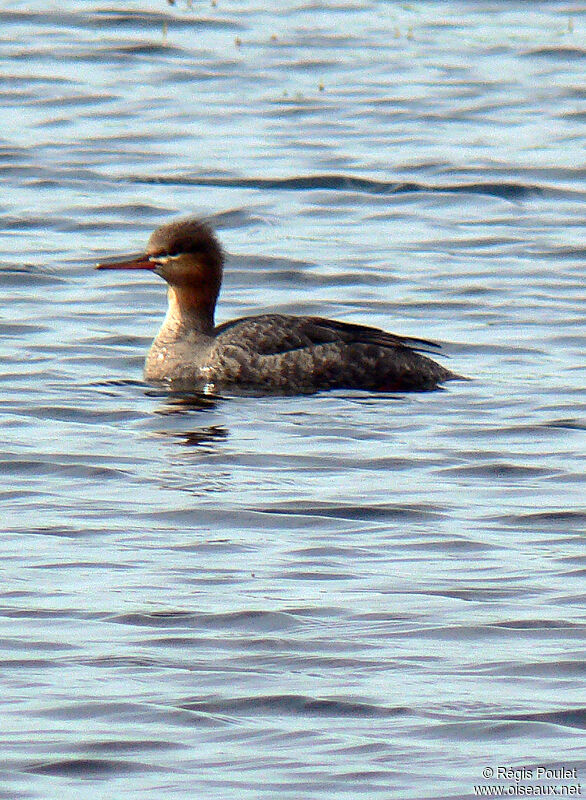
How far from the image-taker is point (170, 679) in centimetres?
627

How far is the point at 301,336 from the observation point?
37.4 feet

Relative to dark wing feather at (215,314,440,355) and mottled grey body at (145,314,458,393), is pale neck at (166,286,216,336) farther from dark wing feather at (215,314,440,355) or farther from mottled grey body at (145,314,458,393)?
dark wing feather at (215,314,440,355)

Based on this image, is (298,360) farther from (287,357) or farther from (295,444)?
(295,444)

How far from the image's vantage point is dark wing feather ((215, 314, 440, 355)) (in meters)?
11.4

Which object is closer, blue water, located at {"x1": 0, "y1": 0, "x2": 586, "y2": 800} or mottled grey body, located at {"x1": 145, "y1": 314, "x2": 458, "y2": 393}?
blue water, located at {"x1": 0, "y1": 0, "x2": 586, "y2": 800}

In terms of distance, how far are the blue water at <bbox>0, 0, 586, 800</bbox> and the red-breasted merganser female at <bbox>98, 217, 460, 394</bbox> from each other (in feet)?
0.71

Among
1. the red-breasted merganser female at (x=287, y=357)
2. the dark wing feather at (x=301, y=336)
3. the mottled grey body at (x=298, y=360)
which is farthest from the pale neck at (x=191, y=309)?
the dark wing feather at (x=301, y=336)

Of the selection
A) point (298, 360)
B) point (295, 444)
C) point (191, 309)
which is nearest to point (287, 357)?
point (298, 360)

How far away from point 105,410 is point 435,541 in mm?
3173

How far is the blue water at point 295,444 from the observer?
594cm

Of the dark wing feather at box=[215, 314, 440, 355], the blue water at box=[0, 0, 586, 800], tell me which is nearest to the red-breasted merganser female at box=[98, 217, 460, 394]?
the dark wing feather at box=[215, 314, 440, 355]

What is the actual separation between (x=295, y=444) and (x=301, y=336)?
173 centimetres

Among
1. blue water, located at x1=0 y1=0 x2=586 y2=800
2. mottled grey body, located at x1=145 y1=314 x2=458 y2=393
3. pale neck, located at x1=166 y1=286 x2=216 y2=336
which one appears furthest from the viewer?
pale neck, located at x1=166 y1=286 x2=216 y2=336

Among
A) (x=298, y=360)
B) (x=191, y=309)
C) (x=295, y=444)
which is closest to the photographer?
(x=295, y=444)
